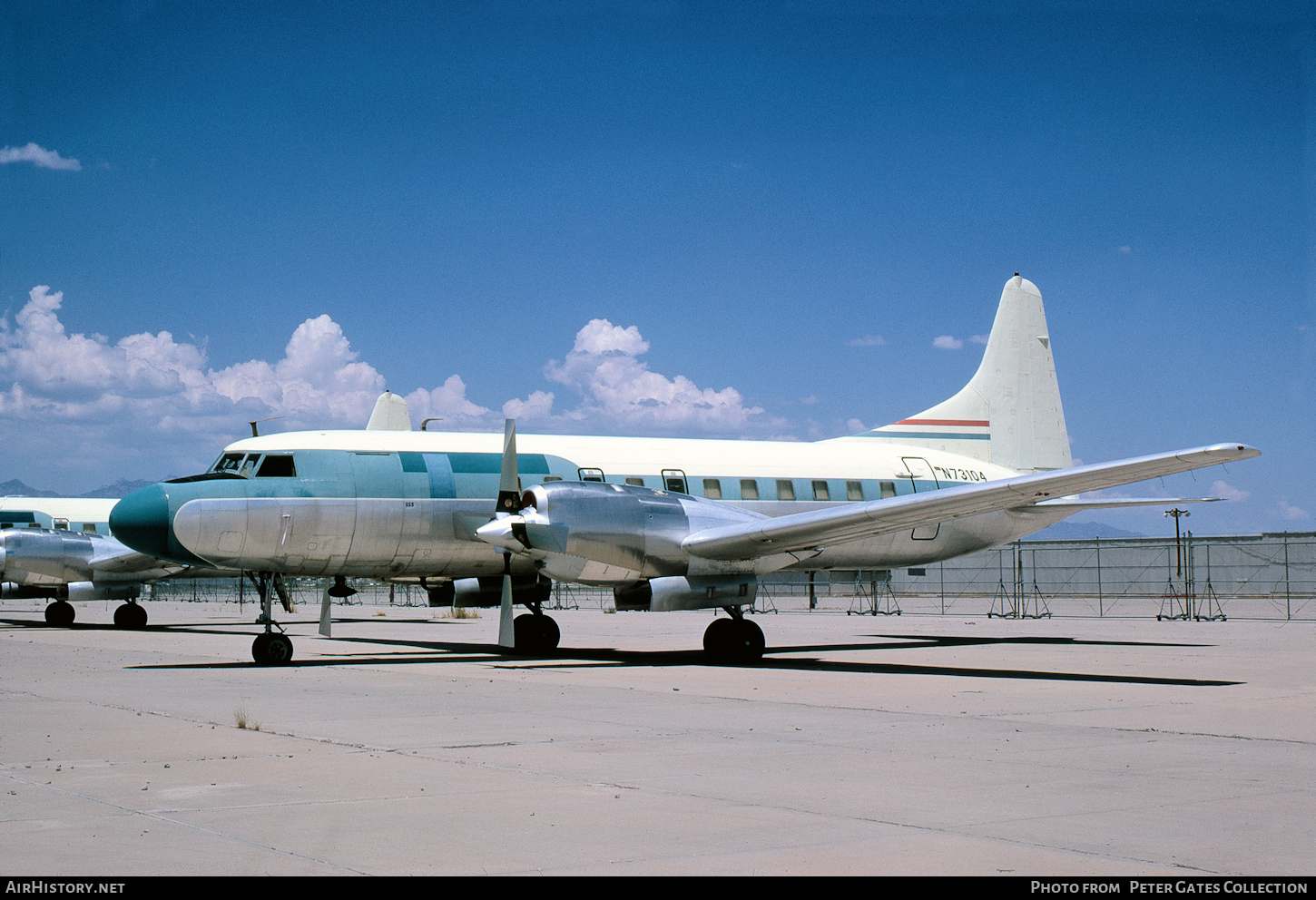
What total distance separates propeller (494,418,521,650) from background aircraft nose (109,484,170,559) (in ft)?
16.3

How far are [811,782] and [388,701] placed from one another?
6630 millimetres

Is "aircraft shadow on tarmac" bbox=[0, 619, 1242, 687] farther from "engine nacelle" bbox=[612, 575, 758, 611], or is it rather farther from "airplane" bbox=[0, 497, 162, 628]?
"airplane" bbox=[0, 497, 162, 628]

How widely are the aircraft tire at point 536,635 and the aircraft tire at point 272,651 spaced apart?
4.70m

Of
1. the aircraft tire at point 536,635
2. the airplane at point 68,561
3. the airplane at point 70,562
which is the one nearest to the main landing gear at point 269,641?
the aircraft tire at point 536,635

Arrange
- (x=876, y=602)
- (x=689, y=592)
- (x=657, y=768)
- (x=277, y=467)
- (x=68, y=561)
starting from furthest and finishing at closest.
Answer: (x=876, y=602) → (x=68, y=561) → (x=277, y=467) → (x=689, y=592) → (x=657, y=768)

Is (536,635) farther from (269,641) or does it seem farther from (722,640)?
(269,641)

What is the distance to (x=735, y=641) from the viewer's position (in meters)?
19.2

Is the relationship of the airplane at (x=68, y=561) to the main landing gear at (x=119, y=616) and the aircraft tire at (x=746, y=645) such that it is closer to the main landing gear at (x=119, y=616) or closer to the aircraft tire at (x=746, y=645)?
the main landing gear at (x=119, y=616)

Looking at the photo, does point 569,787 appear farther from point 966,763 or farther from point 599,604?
point 599,604

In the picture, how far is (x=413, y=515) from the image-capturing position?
1981 centimetres

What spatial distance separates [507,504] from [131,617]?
67.5 ft

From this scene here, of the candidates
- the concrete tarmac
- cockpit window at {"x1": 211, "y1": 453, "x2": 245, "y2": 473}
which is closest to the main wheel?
the concrete tarmac

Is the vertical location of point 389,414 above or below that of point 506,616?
above

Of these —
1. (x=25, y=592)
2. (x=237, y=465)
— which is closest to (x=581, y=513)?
(x=237, y=465)
